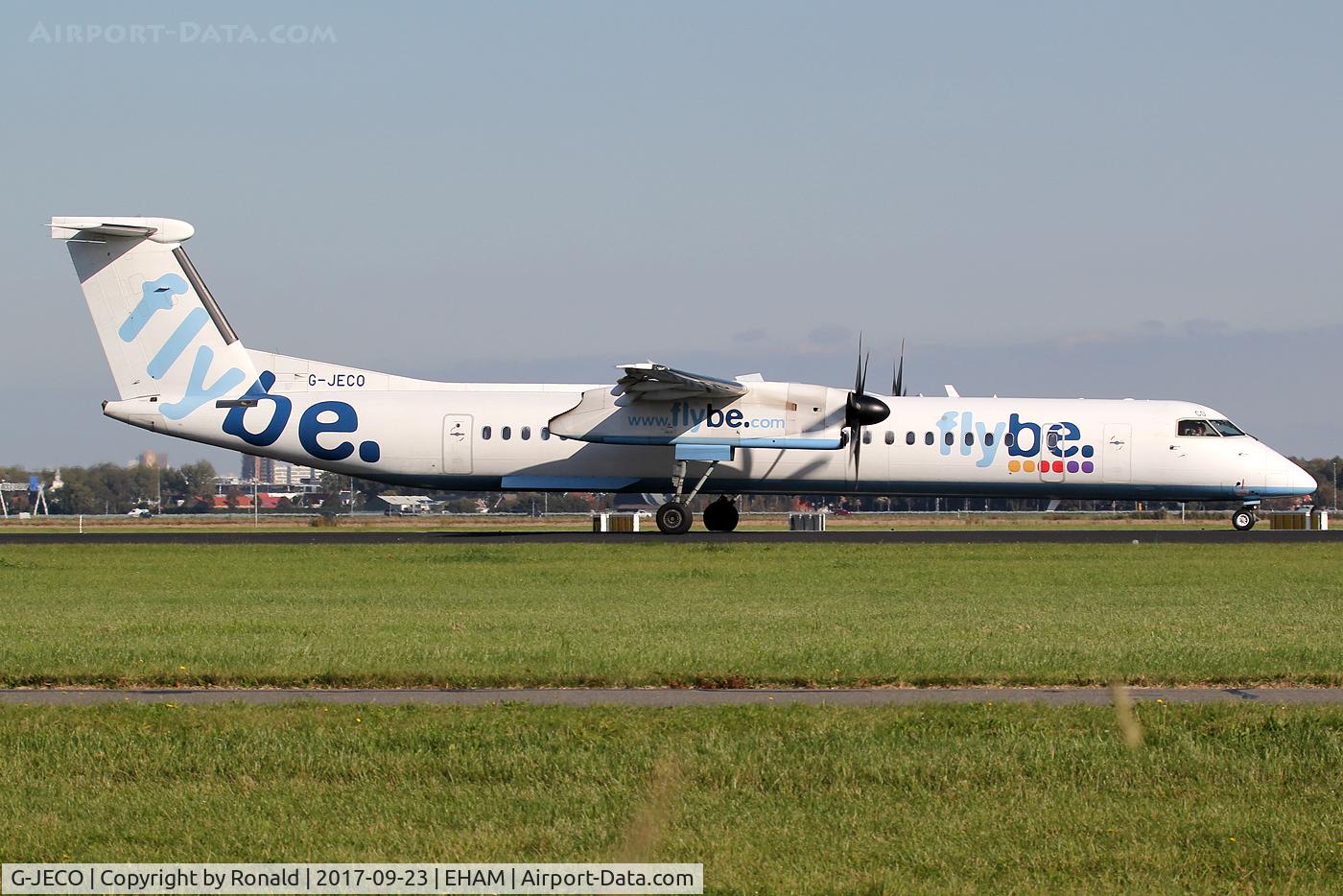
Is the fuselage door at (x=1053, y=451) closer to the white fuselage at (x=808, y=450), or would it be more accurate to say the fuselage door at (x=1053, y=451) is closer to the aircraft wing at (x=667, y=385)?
the white fuselage at (x=808, y=450)

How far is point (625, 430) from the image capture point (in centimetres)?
3706

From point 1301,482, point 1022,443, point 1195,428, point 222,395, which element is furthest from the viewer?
point 1195,428

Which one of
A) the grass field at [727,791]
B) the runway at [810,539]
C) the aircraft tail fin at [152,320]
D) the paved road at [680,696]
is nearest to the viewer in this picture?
the grass field at [727,791]

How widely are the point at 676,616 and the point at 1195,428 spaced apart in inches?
956

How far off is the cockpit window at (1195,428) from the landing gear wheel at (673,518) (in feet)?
46.0

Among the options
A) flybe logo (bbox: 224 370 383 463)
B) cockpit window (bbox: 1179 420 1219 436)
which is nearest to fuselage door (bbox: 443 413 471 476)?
flybe logo (bbox: 224 370 383 463)

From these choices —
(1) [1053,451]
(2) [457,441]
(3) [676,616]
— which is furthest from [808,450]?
(3) [676,616]

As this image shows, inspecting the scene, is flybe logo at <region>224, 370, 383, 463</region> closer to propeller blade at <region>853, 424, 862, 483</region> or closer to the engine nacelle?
the engine nacelle

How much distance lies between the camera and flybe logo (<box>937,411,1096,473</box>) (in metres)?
37.6

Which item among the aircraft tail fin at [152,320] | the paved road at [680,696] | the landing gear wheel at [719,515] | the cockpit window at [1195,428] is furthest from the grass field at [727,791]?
the landing gear wheel at [719,515]

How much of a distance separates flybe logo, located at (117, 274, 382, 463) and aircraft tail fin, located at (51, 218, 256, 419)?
0.03 meters

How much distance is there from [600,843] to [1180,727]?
533cm

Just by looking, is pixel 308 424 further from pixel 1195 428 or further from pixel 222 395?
pixel 1195 428

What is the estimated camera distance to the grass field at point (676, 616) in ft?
46.3
